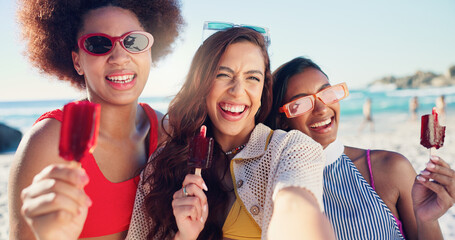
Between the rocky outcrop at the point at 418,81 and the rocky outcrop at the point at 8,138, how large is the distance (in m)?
39.0

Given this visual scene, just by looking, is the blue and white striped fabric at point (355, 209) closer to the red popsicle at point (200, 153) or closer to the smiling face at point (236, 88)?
the smiling face at point (236, 88)

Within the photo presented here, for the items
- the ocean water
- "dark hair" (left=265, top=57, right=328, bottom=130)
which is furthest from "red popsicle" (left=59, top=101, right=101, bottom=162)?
the ocean water

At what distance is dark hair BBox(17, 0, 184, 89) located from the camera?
328 cm

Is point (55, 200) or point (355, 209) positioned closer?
point (55, 200)

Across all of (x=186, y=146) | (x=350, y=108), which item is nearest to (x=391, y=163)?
(x=186, y=146)

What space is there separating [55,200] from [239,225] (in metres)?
1.33

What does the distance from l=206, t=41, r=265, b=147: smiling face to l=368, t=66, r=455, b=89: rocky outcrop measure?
4284 cm

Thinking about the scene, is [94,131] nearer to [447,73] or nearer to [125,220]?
[125,220]

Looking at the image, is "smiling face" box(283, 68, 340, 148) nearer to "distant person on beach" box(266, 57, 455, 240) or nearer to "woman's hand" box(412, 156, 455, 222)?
"distant person on beach" box(266, 57, 455, 240)

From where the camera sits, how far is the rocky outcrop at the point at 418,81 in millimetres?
41375

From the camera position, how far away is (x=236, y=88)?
2.82m

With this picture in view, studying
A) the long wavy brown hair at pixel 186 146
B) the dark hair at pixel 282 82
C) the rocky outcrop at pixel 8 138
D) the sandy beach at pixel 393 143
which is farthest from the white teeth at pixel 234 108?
the rocky outcrop at pixel 8 138

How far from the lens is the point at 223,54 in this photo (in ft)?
9.47

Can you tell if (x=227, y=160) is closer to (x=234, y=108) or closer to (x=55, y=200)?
(x=234, y=108)
